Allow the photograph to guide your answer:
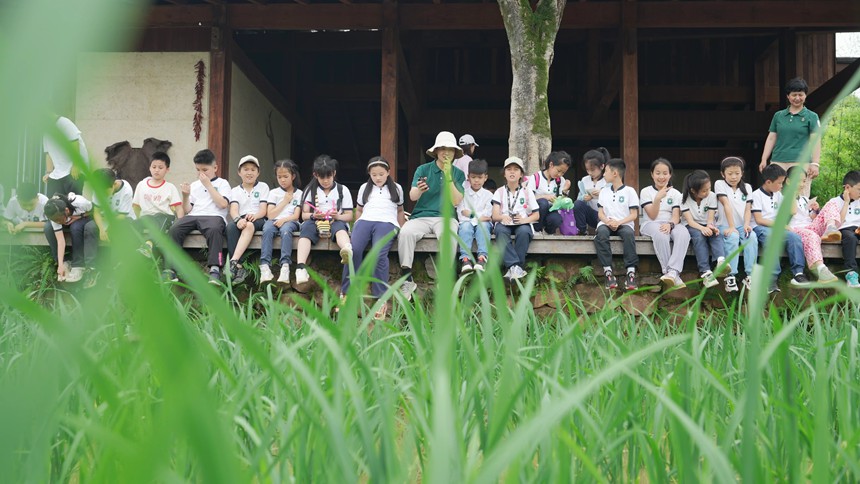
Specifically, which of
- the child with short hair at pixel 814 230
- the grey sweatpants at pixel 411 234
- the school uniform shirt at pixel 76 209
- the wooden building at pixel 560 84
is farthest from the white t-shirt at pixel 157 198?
the child with short hair at pixel 814 230

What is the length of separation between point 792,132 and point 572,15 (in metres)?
2.84

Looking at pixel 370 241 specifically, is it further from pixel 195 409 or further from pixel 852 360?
pixel 195 409

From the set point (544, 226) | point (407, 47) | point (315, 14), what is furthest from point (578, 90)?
point (544, 226)

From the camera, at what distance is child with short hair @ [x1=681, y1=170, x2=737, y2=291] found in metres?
5.08

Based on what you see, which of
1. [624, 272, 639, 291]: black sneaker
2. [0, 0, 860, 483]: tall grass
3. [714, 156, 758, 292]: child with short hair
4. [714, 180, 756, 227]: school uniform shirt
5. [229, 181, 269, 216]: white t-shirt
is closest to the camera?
[0, 0, 860, 483]: tall grass

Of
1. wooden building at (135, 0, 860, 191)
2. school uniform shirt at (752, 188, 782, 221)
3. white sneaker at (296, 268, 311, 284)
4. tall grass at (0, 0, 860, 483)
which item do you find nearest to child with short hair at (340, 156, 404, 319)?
white sneaker at (296, 268, 311, 284)

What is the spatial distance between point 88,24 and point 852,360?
1461mm

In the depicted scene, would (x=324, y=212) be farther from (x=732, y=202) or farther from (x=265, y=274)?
(x=732, y=202)

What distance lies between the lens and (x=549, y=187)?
5.82m

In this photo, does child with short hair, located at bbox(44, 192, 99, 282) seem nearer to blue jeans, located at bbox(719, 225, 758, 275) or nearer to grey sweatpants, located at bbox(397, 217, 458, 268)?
grey sweatpants, located at bbox(397, 217, 458, 268)

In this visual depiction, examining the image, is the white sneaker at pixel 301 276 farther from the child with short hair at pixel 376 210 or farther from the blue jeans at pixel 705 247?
the blue jeans at pixel 705 247

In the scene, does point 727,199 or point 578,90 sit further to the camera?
point 578,90

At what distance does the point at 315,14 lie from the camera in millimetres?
8094

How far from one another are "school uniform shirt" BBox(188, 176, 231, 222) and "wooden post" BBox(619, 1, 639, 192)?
13.2 ft
